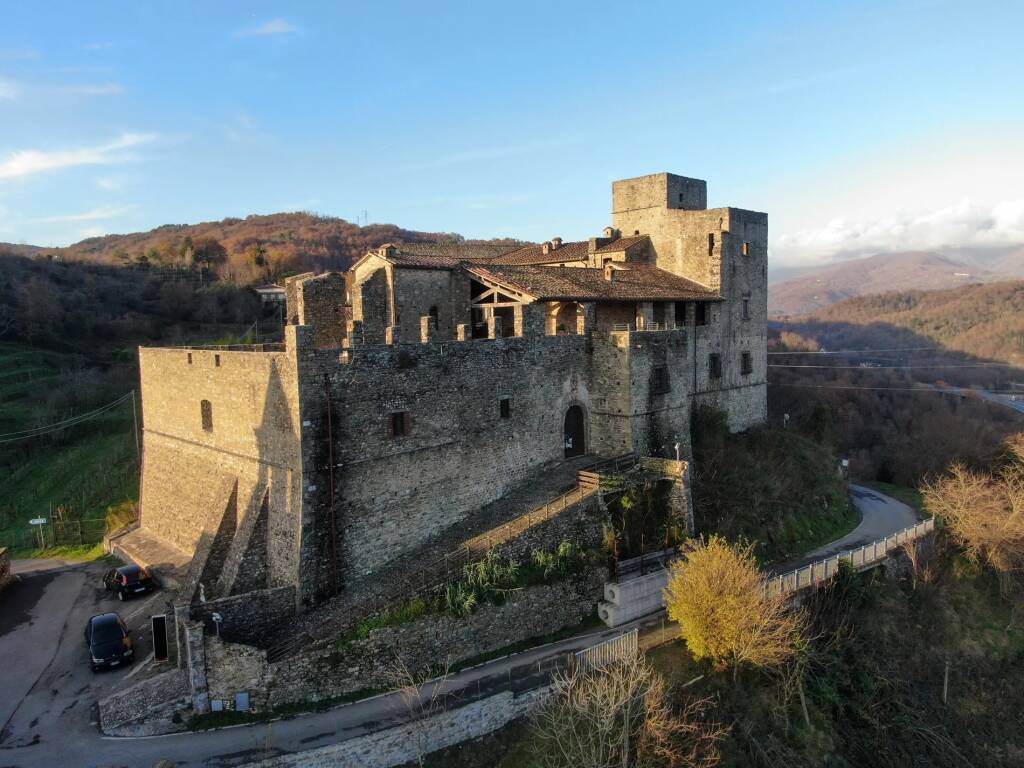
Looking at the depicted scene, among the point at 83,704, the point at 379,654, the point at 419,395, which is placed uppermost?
the point at 419,395

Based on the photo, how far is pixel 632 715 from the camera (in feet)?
46.7

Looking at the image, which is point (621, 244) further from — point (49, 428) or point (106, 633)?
point (49, 428)

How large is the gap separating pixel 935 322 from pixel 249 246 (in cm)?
10705

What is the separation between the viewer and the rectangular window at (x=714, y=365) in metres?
30.5

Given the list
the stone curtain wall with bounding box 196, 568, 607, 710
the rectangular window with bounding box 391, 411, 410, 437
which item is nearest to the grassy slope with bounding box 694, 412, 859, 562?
the stone curtain wall with bounding box 196, 568, 607, 710

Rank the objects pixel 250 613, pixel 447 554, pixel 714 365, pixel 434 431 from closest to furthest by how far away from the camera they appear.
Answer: pixel 250 613
pixel 447 554
pixel 434 431
pixel 714 365

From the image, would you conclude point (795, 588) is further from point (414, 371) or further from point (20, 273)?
point (20, 273)

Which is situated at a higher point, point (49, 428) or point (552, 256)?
point (552, 256)

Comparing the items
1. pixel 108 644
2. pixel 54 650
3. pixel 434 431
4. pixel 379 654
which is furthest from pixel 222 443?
pixel 379 654

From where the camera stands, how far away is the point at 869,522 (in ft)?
101

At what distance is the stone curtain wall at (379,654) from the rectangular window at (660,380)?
8.84 m

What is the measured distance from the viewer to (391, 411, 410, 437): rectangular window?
18141 mm

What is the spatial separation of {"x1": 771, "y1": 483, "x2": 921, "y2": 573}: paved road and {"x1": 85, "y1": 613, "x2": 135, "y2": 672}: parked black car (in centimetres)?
2042

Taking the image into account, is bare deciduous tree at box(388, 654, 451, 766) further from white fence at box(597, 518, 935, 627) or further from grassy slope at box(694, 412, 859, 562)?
grassy slope at box(694, 412, 859, 562)
